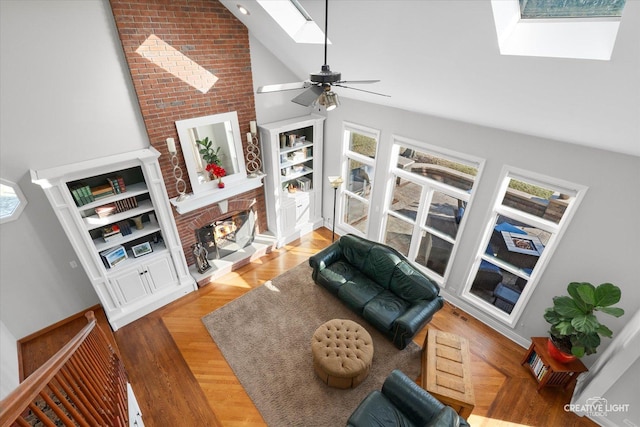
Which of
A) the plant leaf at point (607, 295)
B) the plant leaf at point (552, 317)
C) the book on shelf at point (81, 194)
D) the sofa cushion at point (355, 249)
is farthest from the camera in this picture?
the sofa cushion at point (355, 249)

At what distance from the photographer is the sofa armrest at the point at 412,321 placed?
376cm

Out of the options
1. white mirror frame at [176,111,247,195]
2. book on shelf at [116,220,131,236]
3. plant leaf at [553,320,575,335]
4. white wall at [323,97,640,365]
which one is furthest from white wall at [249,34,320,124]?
plant leaf at [553,320,575,335]

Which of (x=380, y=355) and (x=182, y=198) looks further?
(x=182, y=198)

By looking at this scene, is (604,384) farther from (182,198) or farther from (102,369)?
(182,198)

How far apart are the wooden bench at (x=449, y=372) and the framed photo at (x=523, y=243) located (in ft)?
5.80

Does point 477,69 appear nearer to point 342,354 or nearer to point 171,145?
point 342,354

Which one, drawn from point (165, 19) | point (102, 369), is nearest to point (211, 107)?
point (165, 19)

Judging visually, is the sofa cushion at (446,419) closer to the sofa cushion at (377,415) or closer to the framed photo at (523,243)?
the sofa cushion at (377,415)

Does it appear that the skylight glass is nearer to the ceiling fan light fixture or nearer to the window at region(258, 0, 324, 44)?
the ceiling fan light fixture

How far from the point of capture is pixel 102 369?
2496mm

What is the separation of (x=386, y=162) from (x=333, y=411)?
3.56 meters

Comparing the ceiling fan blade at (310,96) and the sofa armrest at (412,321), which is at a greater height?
the ceiling fan blade at (310,96)

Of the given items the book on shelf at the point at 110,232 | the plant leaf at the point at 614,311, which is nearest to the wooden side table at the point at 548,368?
the plant leaf at the point at 614,311

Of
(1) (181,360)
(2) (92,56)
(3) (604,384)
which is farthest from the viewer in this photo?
(1) (181,360)
